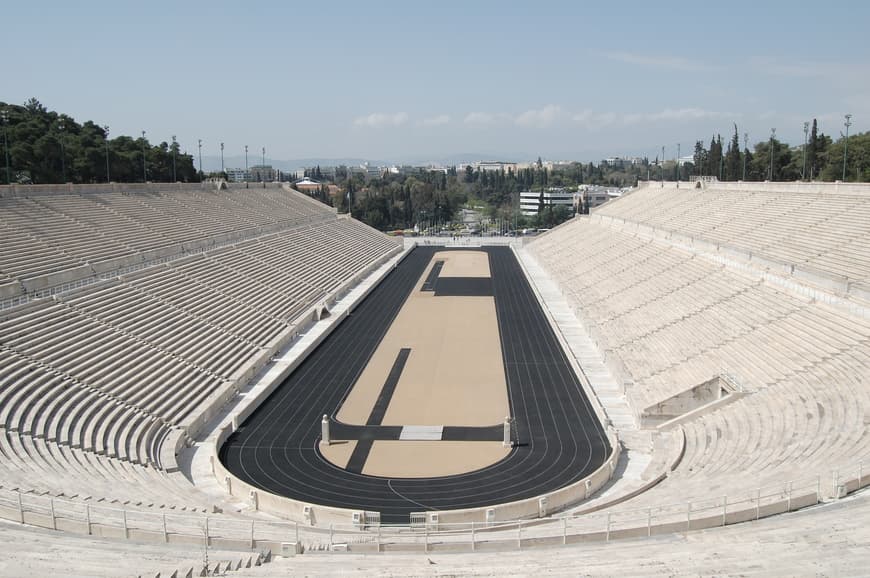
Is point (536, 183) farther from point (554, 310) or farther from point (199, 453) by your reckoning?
point (199, 453)

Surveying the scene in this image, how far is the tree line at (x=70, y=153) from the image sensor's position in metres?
41.9

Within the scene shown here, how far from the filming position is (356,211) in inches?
3585

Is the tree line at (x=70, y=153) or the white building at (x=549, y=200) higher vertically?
the tree line at (x=70, y=153)

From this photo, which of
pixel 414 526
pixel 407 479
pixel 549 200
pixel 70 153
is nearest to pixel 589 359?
pixel 407 479

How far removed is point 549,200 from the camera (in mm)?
119000

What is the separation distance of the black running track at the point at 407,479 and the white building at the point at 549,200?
288ft

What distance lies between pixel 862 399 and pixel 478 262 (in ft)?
130

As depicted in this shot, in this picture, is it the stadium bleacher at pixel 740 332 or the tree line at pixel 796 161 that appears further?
the tree line at pixel 796 161

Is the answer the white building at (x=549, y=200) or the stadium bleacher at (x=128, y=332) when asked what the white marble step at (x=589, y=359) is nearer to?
the stadium bleacher at (x=128, y=332)

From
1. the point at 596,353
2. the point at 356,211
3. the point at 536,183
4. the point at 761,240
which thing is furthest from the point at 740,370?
the point at 536,183

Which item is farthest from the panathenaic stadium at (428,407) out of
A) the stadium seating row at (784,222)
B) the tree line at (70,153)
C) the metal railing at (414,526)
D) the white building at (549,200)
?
the white building at (549,200)

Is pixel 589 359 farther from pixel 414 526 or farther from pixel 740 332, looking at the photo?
pixel 414 526

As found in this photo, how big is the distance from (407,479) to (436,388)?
6.60m

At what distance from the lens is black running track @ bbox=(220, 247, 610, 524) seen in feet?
47.2
